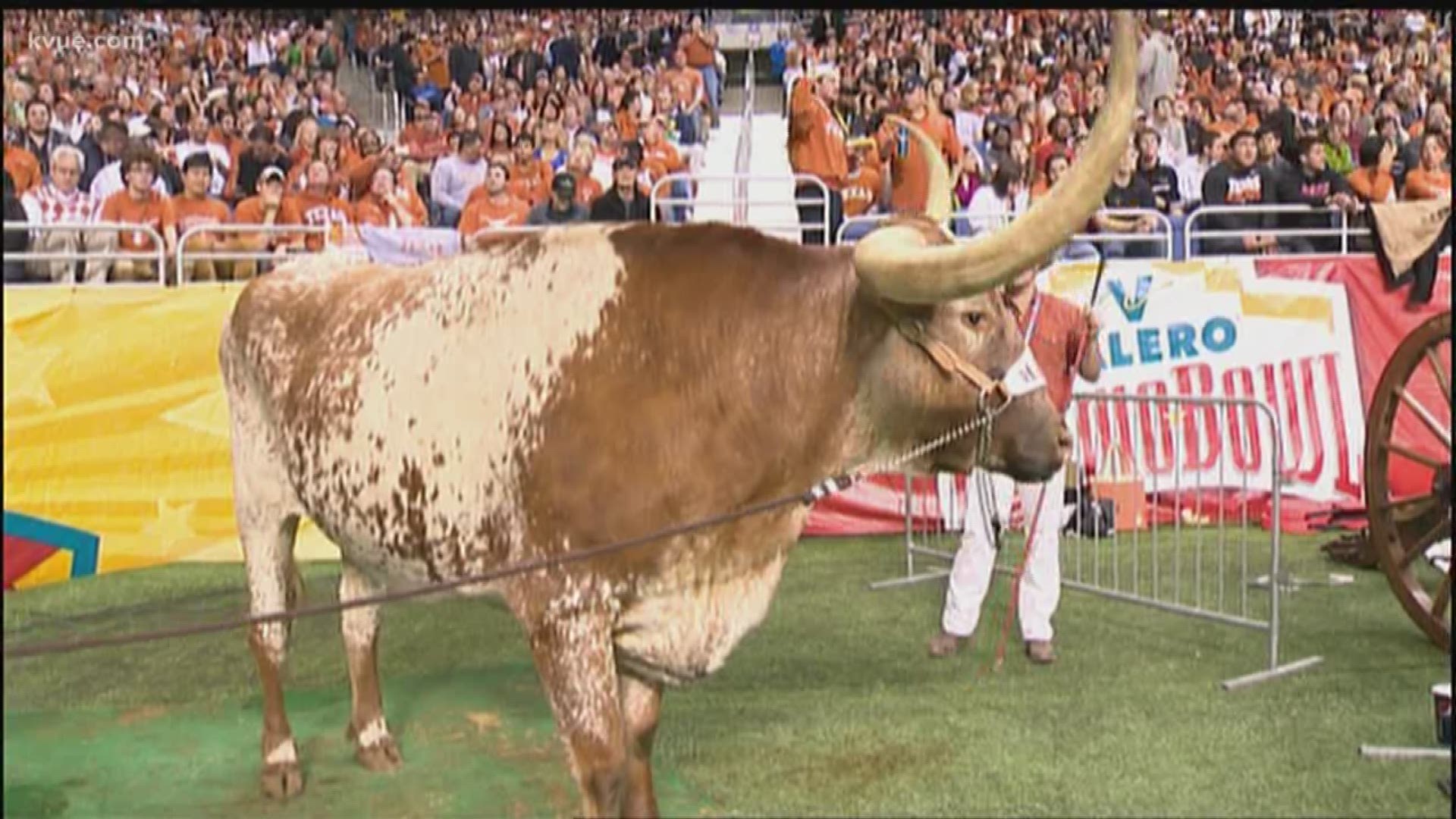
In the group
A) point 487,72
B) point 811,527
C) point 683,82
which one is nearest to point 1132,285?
point 811,527

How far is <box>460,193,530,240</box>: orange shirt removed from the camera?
10.3 metres

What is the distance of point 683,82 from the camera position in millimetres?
15969

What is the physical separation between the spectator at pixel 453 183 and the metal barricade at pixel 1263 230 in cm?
586

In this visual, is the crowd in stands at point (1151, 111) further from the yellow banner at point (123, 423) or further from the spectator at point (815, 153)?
the yellow banner at point (123, 423)

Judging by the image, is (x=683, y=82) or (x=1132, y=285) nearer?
(x=1132, y=285)

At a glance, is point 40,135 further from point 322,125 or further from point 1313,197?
point 1313,197

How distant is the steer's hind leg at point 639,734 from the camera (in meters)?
4.11

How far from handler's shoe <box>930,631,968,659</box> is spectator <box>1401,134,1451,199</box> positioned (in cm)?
654

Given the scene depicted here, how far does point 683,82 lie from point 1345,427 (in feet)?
29.6

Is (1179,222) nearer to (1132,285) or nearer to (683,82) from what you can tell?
(1132,285)

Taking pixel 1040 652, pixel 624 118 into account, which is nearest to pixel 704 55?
pixel 624 118

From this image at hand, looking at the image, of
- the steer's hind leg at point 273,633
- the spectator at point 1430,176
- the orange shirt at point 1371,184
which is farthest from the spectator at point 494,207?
the spectator at point 1430,176

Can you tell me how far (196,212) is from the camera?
31.6 feet

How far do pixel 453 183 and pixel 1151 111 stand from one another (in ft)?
24.2
